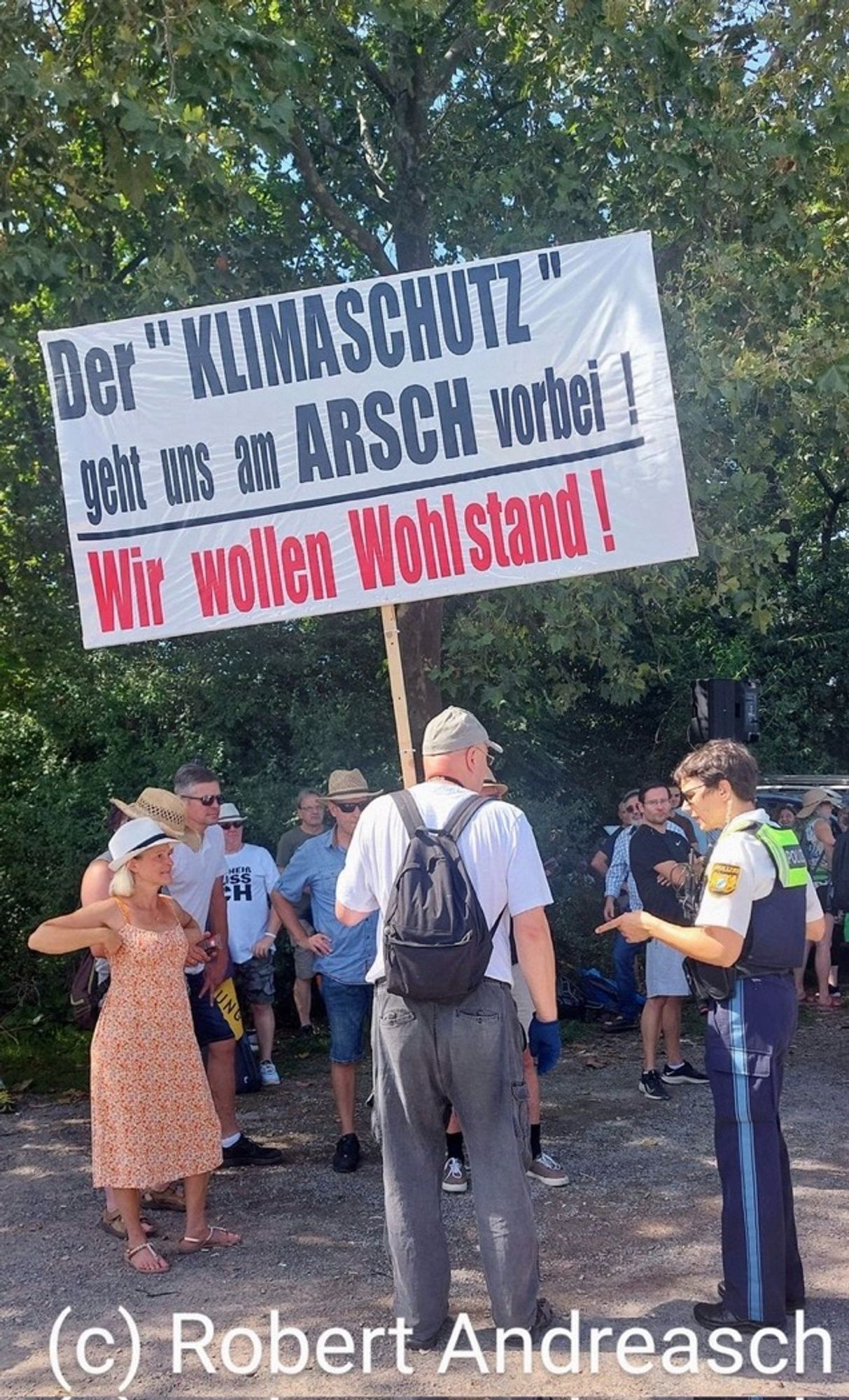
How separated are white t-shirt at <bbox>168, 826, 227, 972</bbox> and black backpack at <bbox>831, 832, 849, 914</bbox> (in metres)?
6.70

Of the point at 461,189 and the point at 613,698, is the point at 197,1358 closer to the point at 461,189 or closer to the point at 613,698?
the point at 613,698

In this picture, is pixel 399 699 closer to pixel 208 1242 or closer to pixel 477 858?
pixel 477 858

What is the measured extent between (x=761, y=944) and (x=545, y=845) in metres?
8.43

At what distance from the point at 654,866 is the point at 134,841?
309 cm

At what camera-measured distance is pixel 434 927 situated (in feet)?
13.3

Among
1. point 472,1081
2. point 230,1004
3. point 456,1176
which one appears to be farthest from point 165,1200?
point 472,1081

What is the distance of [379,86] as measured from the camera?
10.1m

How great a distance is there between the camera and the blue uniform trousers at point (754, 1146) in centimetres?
423

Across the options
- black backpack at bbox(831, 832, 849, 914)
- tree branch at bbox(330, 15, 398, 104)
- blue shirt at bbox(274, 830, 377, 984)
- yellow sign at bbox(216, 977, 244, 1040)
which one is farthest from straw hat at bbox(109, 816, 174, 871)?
black backpack at bbox(831, 832, 849, 914)

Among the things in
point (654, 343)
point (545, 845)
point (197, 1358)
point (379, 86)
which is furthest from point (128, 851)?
point (545, 845)

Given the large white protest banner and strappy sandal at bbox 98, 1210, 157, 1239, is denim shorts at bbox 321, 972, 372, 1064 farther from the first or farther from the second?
the large white protest banner

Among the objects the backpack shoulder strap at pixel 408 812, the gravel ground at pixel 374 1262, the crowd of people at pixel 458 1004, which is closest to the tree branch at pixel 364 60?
the crowd of people at pixel 458 1004

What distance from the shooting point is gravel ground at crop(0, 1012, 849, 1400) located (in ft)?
13.5

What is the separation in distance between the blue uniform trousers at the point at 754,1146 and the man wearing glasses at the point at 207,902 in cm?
244
